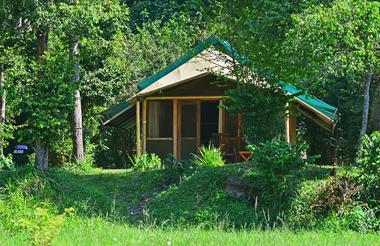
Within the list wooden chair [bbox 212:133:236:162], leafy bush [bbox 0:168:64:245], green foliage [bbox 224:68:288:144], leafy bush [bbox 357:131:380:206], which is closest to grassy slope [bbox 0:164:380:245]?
leafy bush [bbox 0:168:64:245]

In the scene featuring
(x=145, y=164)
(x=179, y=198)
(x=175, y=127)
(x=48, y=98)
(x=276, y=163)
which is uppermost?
(x=48, y=98)

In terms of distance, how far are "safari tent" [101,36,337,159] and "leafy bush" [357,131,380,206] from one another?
5.66m

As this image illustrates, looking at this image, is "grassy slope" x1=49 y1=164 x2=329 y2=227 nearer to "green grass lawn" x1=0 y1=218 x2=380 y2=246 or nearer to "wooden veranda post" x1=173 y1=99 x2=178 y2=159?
"green grass lawn" x1=0 y1=218 x2=380 y2=246

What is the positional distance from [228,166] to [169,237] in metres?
4.96

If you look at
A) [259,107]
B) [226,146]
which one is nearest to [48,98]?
[259,107]

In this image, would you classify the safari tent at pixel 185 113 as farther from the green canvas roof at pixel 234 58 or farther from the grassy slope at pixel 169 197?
the grassy slope at pixel 169 197

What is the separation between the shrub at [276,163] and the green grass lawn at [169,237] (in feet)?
5.68

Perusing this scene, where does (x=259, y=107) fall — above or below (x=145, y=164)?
above

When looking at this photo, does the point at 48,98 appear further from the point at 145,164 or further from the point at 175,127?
the point at 175,127

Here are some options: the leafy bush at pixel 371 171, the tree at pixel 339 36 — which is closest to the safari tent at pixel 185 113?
the tree at pixel 339 36

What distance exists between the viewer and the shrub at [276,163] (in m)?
11.7

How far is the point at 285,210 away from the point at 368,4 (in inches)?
150

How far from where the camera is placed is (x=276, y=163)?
458 inches

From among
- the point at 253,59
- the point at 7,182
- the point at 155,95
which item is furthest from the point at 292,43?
the point at 155,95
